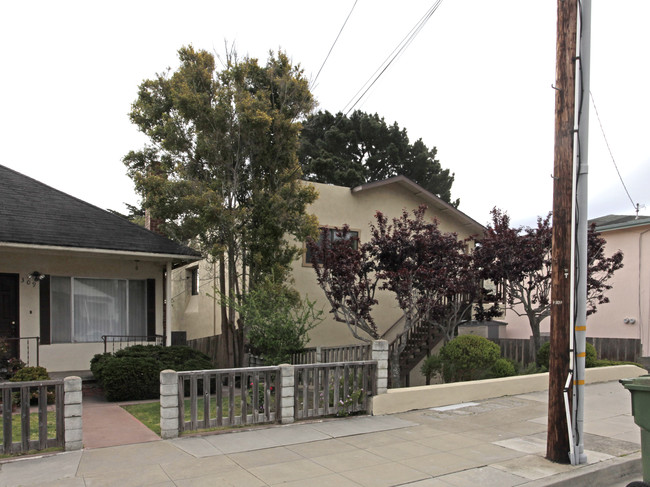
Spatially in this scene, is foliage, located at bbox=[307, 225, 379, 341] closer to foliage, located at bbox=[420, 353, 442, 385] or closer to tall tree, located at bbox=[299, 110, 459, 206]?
foliage, located at bbox=[420, 353, 442, 385]

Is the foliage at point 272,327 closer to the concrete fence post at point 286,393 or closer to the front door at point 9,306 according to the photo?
the concrete fence post at point 286,393

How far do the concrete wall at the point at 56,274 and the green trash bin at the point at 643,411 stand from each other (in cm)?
1060

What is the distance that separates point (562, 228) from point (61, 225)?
10.2 m

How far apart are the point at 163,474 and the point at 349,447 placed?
7.94 feet

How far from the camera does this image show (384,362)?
8977 mm

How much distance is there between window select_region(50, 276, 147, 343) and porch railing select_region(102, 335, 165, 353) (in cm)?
18

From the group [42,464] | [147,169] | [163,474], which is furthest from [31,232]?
[163,474]

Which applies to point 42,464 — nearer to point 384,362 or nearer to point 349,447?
point 349,447

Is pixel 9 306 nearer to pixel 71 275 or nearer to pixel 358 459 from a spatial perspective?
pixel 71 275

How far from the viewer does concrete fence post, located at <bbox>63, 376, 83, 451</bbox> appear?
6.35 m

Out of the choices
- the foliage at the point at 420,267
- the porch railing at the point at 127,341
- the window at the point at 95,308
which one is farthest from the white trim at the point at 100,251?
the foliage at the point at 420,267

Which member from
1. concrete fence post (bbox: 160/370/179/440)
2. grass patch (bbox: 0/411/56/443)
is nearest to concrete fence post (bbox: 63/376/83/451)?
grass patch (bbox: 0/411/56/443)

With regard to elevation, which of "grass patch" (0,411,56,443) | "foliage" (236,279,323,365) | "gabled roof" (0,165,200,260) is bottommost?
"grass patch" (0,411,56,443)

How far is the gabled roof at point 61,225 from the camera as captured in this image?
10.8 m
